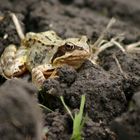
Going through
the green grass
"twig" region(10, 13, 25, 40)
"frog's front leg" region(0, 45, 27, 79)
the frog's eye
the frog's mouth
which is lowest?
"frog's front leg" region(0, 45, 27, 79)

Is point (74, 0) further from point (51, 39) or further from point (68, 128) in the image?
point (68, 128)

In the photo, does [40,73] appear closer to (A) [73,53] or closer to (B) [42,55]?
(A) [73,53]

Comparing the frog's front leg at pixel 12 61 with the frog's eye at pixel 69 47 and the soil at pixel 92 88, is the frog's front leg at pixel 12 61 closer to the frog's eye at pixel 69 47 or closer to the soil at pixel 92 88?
the soil at pixel 92 88

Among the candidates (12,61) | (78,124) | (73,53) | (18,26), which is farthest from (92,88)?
(18,26)

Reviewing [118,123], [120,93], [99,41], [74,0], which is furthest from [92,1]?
[118,123]

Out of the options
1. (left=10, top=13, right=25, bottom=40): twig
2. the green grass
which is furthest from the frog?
the green grass

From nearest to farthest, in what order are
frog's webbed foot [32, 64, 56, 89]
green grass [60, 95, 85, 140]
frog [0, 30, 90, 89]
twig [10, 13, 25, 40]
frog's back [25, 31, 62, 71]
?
green grass [60, 95, 85, 140] → frog's webbed foot [32, 64, 56, 89] → frog [0, 30, 90, 89] → frog's back [25, 31, 62, 71] → twig [10, 13, 25, 40]

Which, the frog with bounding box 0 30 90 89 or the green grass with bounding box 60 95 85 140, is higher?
the green grass with bounding box 60 95 85 140

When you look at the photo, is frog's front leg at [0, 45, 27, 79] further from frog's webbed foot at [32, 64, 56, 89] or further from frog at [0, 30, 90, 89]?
frog's webbed foot at [32, 64, 56, 89]
